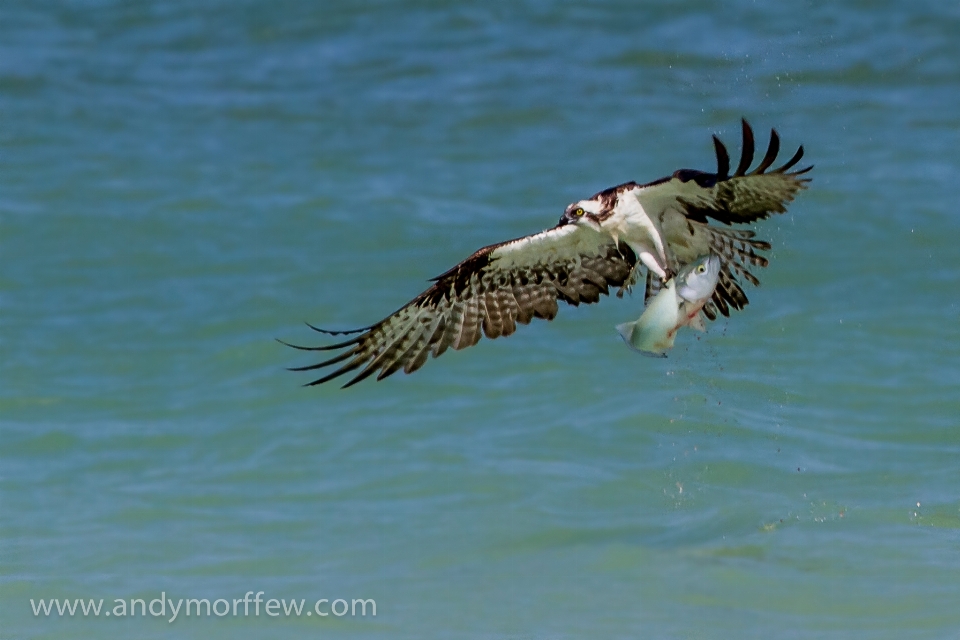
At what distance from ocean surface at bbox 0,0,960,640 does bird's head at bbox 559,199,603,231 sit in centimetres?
198

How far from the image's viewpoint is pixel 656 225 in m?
6.84

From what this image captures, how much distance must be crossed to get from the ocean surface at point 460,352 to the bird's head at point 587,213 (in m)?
1.98

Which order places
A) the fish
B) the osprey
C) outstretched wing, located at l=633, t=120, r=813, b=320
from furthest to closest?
the osprey → outstretched wing, located at l=633, t=120, r=813, b=320 → the fish

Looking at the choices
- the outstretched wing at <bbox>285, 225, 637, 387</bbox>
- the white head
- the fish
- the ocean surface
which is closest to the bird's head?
the white head

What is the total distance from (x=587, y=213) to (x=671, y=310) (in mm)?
1063

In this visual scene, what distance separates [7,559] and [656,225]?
13.7 feet

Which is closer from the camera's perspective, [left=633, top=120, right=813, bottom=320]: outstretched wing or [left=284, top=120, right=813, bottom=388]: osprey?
[left=633, top=120, right=813, bottom=320]: outstretched wing

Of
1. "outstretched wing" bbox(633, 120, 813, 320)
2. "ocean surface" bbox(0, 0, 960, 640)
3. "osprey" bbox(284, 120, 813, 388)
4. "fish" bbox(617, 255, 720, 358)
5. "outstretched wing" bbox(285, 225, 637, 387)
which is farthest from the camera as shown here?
"ocean surface" bbox(0, 0, 960, 640)

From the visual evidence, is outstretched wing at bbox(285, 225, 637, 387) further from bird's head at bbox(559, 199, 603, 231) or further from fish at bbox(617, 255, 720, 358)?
fish at bbox(617, 255, 720, 358)

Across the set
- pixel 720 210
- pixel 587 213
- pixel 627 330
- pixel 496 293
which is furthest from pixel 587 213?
pixel 627 330

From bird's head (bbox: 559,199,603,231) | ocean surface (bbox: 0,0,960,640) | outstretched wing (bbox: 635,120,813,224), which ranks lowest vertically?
ocean surface (bbox: 0,0,960,640)

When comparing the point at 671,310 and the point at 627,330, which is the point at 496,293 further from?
the point at 671,310

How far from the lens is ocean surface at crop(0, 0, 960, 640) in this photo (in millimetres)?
7699

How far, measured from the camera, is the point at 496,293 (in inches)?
296
